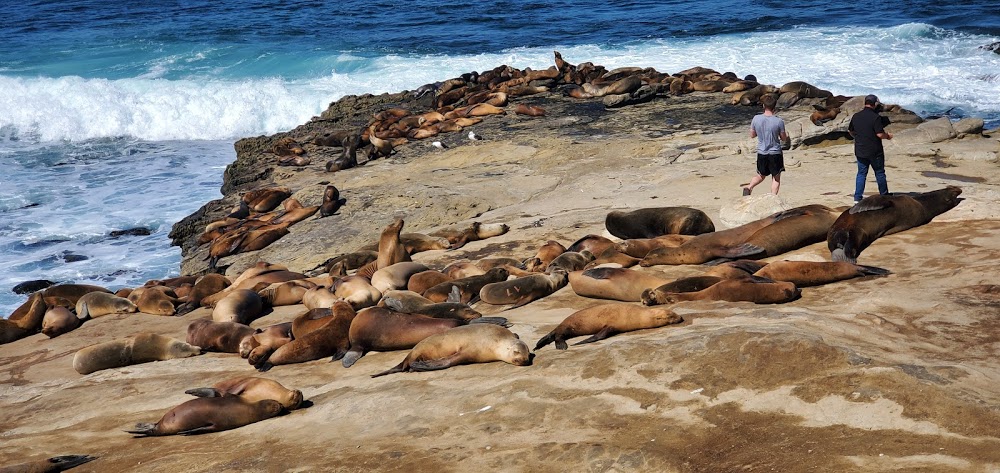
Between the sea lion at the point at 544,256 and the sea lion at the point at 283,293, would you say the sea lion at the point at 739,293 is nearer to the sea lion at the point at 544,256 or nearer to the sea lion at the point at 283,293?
the sea lion at the point at 544,256

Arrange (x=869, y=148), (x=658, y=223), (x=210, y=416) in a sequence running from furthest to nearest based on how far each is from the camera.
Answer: (x=869, y=148)
(x=658, y=223)
(x=210, y=416)

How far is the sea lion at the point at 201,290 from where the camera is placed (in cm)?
921

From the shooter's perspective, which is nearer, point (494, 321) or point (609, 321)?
point (609, 321)

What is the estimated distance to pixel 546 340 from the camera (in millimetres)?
6258

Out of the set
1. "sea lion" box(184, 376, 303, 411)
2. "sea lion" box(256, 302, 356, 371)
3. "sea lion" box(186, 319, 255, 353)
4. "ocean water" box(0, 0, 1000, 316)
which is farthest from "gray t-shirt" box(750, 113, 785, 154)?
"ocean water" box(0, 0, 1000, 316)

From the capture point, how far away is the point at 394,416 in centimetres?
523

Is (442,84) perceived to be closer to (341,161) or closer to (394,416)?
(341,161)

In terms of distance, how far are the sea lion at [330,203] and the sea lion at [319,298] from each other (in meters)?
4.06

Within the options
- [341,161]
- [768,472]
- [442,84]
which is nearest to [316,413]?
[768,472]

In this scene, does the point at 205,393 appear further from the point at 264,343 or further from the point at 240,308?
the point at 240,308

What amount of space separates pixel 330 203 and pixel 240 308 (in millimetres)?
4307

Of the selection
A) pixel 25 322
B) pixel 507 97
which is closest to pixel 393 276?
pixel 25 322

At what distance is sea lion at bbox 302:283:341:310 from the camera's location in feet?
26.2

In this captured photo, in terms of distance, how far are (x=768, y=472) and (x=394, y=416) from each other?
7.05 ft
